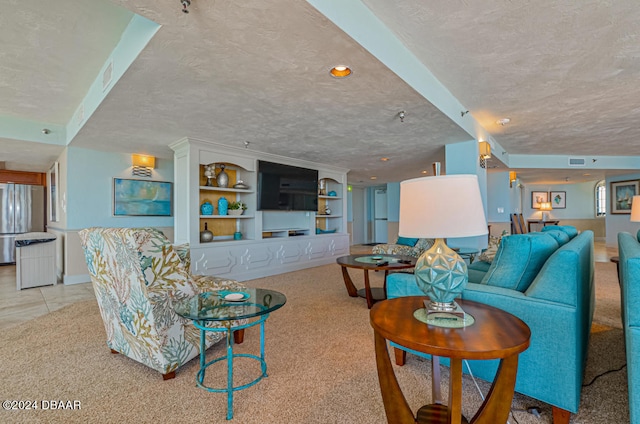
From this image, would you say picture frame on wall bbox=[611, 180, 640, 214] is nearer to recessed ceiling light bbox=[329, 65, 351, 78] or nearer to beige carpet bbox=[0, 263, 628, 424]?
beige carpet bbox=[0, 263, 628, 424]

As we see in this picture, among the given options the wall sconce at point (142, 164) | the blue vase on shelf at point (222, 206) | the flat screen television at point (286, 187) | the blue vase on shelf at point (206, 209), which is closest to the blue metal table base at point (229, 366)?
the blue vase on shelf at point (206, 209)

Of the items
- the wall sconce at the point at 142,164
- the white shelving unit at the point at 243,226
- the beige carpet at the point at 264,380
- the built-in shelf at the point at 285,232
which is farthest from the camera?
the built-in shelf at the point at 285,232

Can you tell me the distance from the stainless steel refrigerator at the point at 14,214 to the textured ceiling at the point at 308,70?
9.63 feet

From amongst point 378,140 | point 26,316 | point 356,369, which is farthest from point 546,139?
point 26,316

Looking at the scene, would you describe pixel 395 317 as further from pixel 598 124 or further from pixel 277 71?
pixel 598 124

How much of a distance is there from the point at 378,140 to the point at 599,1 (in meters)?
2.62

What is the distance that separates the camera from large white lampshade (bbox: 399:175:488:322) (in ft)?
4.13

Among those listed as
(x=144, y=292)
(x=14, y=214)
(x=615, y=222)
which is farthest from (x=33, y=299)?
(x=615, y=222)

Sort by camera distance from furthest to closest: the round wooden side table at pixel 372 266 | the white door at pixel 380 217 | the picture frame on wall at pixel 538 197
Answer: the picture frame on wall at pixel 538 197 → the white door at pixel 380 217 → the round wooden side table at pixel 372 266

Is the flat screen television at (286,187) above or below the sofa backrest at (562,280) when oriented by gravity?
above

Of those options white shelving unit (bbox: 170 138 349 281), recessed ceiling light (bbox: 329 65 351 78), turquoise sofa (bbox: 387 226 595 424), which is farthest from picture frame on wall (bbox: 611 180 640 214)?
recessed ceiling light (bbox: 329 65 351 78)

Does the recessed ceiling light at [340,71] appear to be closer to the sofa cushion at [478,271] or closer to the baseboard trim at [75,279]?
the sofa cushion at [478,271]

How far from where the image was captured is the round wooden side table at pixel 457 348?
3.38ft

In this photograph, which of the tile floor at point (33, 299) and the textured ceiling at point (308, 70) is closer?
the textured ceiling at point (308, 70)
